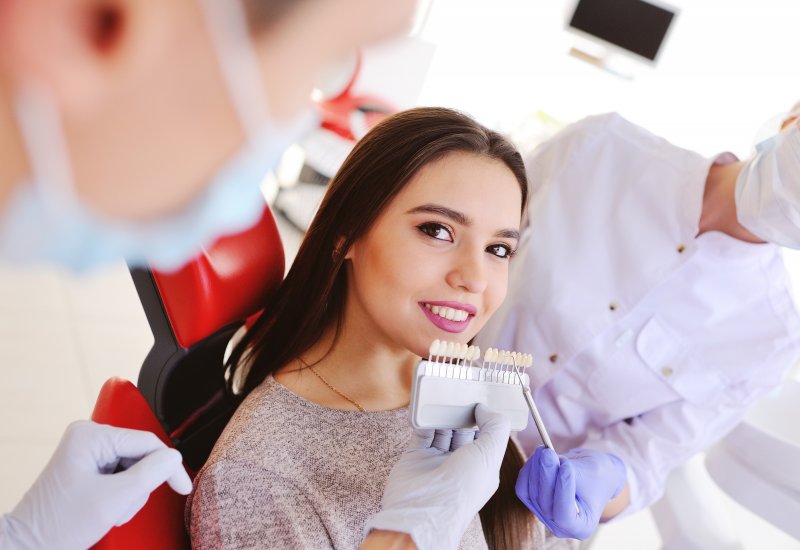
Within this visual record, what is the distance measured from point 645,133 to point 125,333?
131 cm

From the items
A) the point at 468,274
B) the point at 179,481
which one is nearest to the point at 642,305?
the point at 468,274

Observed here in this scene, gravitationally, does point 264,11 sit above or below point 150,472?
above

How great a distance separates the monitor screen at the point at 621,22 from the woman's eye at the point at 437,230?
8.34 ft

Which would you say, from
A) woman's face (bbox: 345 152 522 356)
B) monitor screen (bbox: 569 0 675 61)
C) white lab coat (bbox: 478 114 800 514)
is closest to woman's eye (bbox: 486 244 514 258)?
woman's face (bbox: 345 152 522 356)

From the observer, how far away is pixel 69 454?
0.69 metres

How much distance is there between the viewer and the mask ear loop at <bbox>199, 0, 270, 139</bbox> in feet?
0.54

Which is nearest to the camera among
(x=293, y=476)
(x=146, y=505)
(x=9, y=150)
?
(x=9, y=150)

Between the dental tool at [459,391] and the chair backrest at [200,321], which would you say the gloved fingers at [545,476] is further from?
the chair backrest at [200,321]

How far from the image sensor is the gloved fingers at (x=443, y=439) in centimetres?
100

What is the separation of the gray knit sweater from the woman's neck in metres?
0.82

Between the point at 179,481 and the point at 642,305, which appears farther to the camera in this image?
the point at 642,305

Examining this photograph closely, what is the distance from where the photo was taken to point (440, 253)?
3.47ft

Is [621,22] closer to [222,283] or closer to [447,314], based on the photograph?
[447,314]

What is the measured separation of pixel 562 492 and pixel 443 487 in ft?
1.03
